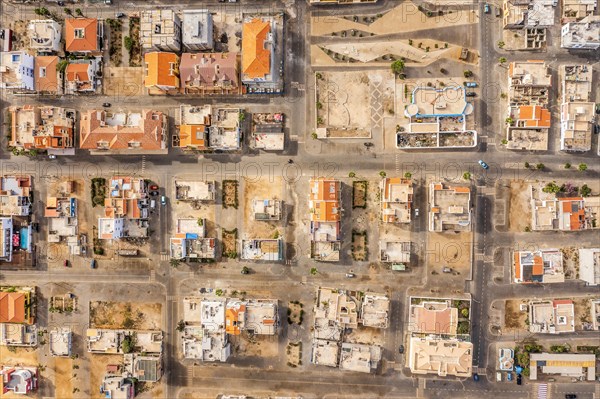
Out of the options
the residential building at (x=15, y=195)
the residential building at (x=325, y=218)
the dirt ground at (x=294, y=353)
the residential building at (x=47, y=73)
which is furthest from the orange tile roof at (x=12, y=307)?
the residential building at (x=325, y=218)

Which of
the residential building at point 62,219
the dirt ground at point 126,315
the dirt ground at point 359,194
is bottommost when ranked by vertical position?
the dirt ground at point 126,315

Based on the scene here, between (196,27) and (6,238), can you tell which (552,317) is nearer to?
(196,27)

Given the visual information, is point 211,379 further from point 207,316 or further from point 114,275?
point 114,275

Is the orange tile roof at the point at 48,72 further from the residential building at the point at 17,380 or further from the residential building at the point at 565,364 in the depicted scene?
the residential building at the point at 565,364

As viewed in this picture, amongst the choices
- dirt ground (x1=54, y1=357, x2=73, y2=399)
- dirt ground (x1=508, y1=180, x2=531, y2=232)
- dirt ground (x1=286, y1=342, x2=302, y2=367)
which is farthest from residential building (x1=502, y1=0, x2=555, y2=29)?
dirt ground (x1=54, y1=357, x2=73, y2=399)

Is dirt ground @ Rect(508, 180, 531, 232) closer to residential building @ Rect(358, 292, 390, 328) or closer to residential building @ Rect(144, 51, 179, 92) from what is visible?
residential building @ Rect(358, 292, 390, 328)
